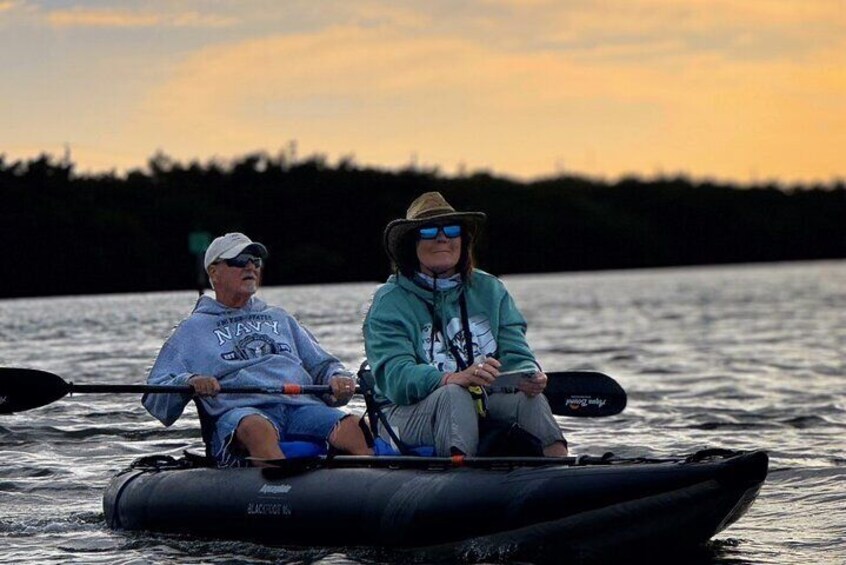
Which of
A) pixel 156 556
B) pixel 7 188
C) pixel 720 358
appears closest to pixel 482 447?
pixel 156 556

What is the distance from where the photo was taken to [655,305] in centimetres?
5038

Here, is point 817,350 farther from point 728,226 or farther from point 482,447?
point 728,226

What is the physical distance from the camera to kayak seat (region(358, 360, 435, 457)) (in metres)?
8.41

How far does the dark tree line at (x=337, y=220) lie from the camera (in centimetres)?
4100

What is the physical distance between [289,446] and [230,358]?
62 centimetres

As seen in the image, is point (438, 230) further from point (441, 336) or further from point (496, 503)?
point (496, 503)

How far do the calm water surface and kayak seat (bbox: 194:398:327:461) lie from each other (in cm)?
60

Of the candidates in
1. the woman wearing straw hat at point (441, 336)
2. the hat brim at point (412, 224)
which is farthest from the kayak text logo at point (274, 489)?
the hat brim at point (412, 224)

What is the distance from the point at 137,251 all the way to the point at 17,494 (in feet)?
114

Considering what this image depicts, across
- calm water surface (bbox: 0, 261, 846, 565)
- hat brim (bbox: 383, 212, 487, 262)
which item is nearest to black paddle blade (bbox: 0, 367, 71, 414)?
calm water surface (bbox: 0, 261, 846, 565)

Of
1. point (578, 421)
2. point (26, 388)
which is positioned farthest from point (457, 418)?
point (578, 421)

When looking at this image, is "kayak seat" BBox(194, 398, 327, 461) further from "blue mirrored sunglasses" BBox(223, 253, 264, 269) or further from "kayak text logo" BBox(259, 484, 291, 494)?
"blue mirrored sunglasses" BBox(223, 253, 264, 269)

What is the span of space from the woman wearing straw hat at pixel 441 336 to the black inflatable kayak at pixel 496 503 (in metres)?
0.28

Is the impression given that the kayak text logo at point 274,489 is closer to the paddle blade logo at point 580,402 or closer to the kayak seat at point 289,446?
the kayak seat at point 289,446
